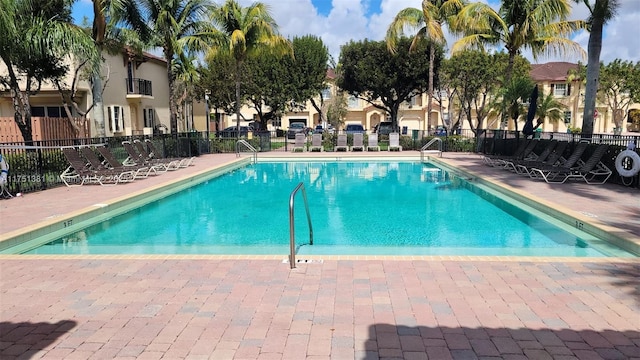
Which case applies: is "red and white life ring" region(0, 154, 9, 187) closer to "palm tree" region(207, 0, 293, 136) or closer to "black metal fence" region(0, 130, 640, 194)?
"black metal fence" region(0, 130, 640, 194)

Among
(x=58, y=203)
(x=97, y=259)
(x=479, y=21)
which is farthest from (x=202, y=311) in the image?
(x=479, y=21)

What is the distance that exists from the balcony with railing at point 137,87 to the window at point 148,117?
176 cm

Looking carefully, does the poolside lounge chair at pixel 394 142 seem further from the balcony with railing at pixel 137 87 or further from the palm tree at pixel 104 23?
the balcony with railing at pixel 137 87

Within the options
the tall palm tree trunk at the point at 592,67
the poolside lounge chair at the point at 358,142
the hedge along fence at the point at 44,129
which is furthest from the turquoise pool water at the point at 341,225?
the poolside lounge chair at the point at 358,142

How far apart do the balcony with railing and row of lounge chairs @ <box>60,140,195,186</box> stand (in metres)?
14.4

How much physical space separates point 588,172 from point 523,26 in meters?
9.66

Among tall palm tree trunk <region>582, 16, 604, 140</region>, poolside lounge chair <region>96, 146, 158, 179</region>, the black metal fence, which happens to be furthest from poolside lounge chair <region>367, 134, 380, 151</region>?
poolside lounge chair <region>96, 146, 158, 179</region>

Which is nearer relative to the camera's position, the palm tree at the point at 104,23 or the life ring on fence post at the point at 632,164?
the life ring on fence post at the point at 632,164

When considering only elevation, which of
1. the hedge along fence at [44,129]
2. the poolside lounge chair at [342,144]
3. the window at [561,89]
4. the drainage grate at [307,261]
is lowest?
the drainage grate at [307,261]

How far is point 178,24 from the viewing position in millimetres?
19094

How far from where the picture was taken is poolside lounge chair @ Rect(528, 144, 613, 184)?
39.8 ft

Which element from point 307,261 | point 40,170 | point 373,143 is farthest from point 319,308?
point 373,143

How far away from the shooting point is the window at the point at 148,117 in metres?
31.7

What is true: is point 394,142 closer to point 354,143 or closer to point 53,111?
point 354,143
